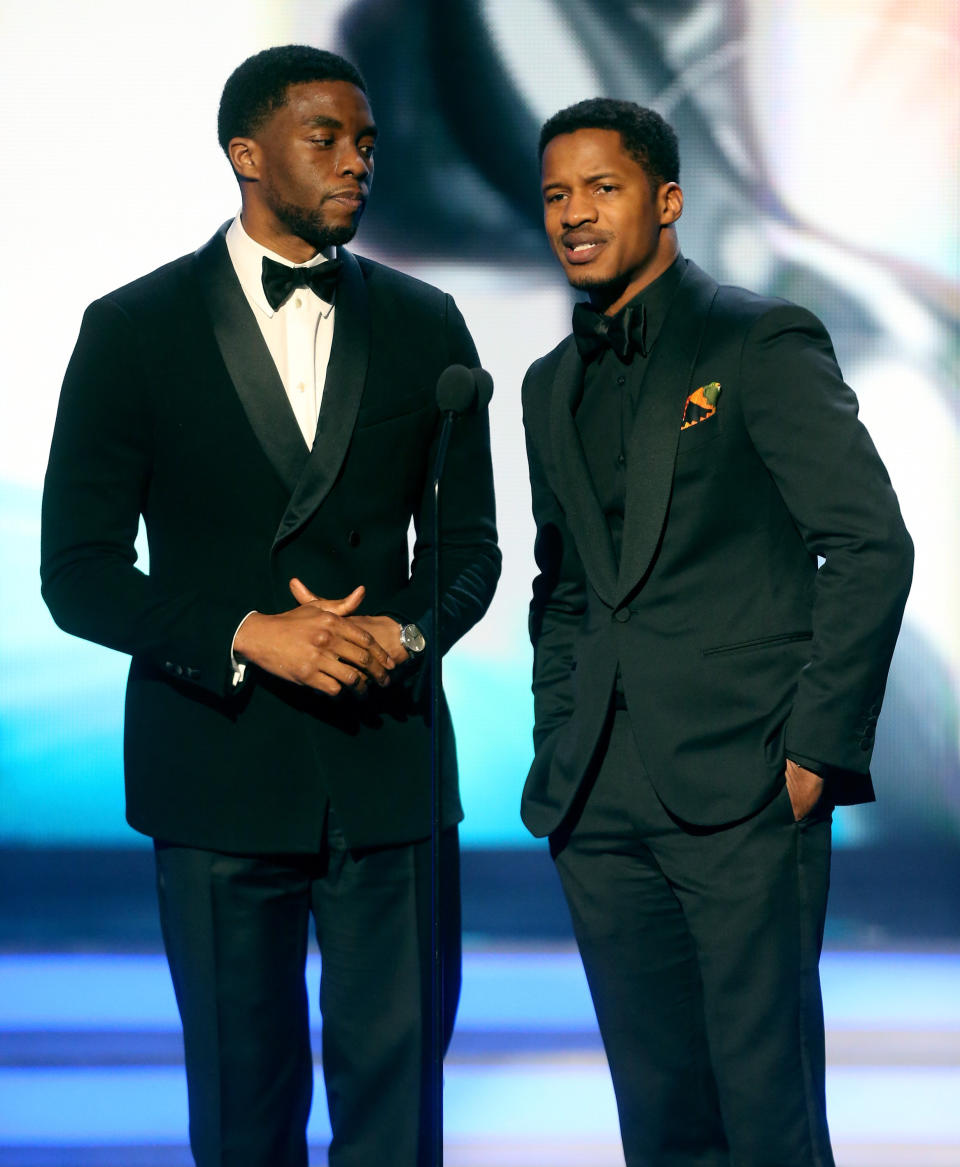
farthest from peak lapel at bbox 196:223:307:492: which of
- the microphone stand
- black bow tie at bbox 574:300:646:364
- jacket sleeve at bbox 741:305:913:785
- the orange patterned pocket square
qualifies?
jacket sleeve at bbox 741:305:913:785

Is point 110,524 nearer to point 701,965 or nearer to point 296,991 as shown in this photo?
point 296,991

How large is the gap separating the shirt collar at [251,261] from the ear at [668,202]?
49 centimetres

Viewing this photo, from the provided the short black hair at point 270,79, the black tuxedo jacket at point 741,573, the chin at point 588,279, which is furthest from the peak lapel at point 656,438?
the short black hair at point 270,79

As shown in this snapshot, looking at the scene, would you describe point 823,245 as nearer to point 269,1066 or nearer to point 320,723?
point 320,723

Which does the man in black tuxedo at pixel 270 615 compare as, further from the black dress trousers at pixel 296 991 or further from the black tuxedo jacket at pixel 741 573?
→ the black tuxedo jacket at pixel 741 573

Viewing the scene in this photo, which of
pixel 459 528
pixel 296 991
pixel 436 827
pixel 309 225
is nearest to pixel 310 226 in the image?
pixel 309 225

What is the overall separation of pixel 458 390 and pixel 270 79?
666 millimetres

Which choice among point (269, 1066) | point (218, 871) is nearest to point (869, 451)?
point (218, 871)

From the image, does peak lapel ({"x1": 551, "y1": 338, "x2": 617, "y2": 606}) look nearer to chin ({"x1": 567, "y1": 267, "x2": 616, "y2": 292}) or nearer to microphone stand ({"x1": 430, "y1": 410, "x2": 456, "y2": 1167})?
chin ({"x1": 567, "y1": 267, "x2": 616, "y2": 292})

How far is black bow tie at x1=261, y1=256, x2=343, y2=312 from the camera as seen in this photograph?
84.0 inches

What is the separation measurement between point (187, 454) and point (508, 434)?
6.56 feet

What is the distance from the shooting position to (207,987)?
2090 millimetres

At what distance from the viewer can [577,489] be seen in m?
2.13

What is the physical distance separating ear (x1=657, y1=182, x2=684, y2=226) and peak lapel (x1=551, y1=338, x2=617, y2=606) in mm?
231
